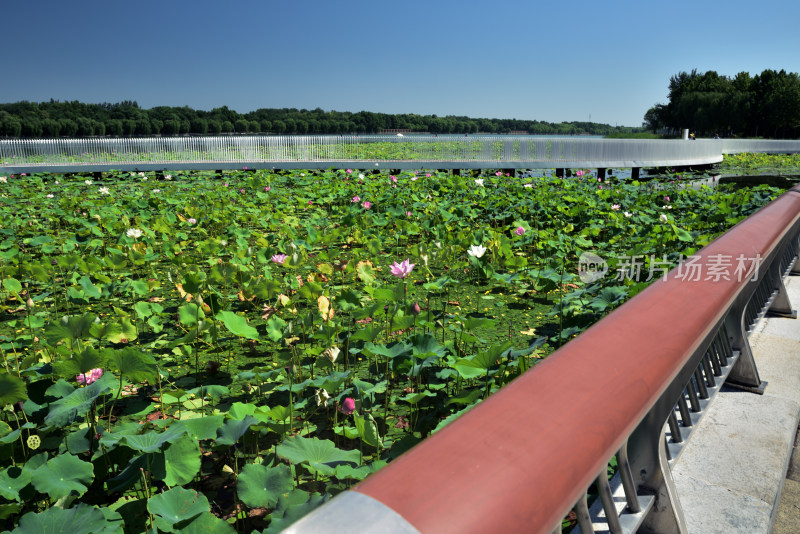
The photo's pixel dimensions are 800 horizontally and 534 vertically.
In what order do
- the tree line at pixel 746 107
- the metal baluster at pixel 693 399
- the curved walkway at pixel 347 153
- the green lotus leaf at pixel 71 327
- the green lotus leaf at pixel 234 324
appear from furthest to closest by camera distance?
1. the tree line at pixel 746 107
2. the curved walkway at pixel 347 153
3. the green lotus leaf at pixel 234 324
4. the green lotus leaf at pixel 71 327
5. the metal baluster at pixel 693 399

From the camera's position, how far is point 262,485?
4.50 feet

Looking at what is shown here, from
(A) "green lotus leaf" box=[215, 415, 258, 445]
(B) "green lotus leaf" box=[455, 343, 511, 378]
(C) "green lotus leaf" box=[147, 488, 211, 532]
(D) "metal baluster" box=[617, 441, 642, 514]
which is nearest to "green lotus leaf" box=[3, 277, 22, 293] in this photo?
(A) "green lotus leaf" box=[215, 415, 258, 445]

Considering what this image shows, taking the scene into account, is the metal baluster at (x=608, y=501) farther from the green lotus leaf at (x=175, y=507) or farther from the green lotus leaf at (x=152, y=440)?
the green lotus leaf at (x=152, y=440)

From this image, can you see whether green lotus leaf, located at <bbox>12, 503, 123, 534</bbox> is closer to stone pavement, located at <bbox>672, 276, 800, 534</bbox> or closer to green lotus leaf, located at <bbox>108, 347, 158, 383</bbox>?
green lotus leaf, located at <bbox>108, 347, 158, 383</bbox>

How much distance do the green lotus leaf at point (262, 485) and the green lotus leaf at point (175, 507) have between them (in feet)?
0.31

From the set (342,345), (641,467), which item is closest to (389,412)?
(342,345)

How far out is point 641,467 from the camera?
120cm

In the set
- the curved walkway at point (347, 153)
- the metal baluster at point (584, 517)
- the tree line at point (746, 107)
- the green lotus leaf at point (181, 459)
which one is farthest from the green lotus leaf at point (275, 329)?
the tree line at point (746, 107)

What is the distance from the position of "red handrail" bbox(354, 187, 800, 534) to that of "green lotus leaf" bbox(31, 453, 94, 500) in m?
1.23

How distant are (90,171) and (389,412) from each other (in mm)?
15020

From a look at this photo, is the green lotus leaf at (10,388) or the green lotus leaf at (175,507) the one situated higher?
the green lotus leaf at (10,388)

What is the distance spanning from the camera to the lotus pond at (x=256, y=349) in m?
1.48

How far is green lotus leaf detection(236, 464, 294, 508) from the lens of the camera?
4.36 ft

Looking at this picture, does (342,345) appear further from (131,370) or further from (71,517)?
(71,517)
